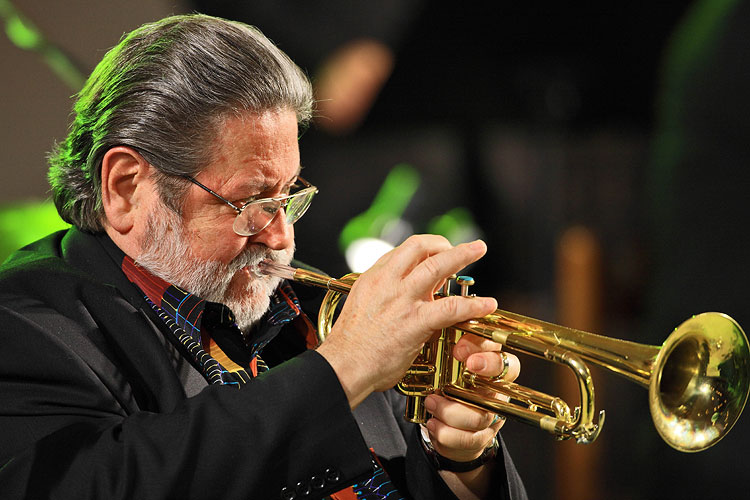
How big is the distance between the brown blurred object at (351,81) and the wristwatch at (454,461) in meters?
2.55

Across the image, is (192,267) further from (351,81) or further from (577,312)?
(577,312)

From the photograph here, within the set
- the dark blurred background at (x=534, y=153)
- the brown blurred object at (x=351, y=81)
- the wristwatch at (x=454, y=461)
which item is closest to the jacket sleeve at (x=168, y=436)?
the wristwatch at (x=454, y=461)

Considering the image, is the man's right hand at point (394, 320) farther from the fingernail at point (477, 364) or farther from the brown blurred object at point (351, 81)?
the brown blurred object at point (351, 81)

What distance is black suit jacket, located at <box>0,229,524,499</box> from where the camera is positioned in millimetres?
1374

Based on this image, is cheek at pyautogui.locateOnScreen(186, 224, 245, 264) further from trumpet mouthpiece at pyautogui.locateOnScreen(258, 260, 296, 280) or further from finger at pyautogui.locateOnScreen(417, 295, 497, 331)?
finger at pyautogui.locateOnScreen(417, 295, 497, 331)

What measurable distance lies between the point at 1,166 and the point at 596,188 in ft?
12.4

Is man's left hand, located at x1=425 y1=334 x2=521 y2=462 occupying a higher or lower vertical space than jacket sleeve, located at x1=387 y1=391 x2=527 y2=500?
higher

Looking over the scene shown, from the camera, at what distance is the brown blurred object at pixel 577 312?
4.58m

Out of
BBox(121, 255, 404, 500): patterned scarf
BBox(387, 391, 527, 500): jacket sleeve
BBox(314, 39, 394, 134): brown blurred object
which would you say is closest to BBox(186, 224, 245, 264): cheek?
BBox(121, 255, 404, 500): patterned scarf

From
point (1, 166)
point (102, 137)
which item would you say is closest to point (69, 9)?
point (1, 166)

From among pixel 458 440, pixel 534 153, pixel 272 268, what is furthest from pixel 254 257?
pixel 534 153

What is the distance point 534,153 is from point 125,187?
3627mm

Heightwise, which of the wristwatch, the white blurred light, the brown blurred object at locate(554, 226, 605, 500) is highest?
the wristwatch

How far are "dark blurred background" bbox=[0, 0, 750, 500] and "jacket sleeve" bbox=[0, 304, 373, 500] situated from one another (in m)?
2.27
